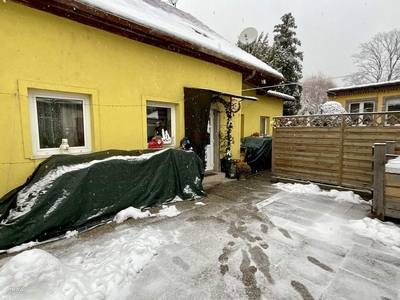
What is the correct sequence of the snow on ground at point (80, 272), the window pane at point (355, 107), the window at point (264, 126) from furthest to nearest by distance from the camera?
1. the window pane at point (355, 107)
2. the window at point (264, 126)
3. the snow on ground at point (80, 272)

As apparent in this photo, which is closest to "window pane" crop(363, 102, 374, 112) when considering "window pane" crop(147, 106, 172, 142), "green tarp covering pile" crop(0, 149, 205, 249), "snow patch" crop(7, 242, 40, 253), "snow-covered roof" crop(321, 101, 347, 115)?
"snow-covered roof" crop(321, 101, 347, 115)

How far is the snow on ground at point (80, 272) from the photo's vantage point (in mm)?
1646

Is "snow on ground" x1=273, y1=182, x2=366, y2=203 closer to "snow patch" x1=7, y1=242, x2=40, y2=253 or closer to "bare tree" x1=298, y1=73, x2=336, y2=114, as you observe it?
"snow patch" x1=7, y1=242, x2=40, y2=253

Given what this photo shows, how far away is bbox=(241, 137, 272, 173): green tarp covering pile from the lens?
778 centimetres

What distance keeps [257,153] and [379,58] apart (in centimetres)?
2853

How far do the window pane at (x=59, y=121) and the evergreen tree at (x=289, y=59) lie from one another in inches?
513

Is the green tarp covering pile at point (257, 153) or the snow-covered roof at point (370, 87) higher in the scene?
the snow-covered roof at point (370, 87)

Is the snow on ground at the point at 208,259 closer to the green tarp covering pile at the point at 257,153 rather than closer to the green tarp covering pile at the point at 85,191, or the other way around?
the green tarp covering pile at the point at 85,191

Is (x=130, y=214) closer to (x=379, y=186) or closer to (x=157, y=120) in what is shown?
(x=157, y=120)

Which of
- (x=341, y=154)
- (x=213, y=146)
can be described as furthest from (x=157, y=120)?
(x=341, y=154)

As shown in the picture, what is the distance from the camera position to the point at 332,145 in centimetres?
517

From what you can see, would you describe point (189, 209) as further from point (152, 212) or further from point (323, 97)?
point (323, 97)

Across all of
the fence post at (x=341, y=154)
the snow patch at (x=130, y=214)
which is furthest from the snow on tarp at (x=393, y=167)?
the snow patch at (x=130, y=214)

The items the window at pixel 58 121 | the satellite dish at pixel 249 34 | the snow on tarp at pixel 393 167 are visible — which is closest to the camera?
the snow on tarp at pixel 393 167
